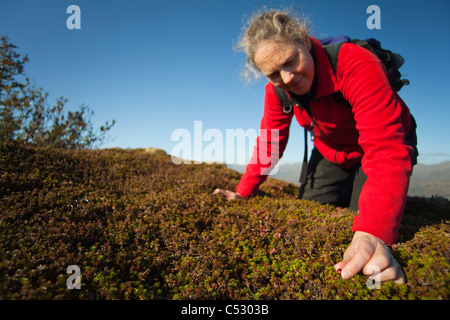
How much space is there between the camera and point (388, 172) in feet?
8.03

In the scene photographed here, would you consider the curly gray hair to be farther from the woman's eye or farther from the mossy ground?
the mossy ground

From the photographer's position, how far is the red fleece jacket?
7.78 feet

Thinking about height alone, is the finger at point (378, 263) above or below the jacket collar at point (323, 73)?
below

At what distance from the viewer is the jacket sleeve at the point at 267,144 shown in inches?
174

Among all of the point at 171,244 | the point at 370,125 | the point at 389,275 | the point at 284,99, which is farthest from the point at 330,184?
the point at 171,244

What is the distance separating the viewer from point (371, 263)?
202 cm

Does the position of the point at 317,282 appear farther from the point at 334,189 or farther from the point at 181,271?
the point at 334,189

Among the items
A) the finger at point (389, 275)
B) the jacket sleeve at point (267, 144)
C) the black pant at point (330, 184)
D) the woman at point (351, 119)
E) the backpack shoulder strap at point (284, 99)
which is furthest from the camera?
Result: the black pant at point (330, 184)

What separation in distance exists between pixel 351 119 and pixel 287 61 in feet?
4.74

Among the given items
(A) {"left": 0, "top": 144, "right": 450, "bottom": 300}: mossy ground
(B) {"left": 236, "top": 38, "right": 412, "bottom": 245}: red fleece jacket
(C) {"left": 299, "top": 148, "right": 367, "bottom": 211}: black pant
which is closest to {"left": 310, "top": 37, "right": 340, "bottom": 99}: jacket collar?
(B) {"left": 236, "top": 38, "right": 412, "bottom": 245}: red fleece jacket

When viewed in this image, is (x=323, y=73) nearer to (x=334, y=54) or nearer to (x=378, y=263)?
(x=334, y=54)

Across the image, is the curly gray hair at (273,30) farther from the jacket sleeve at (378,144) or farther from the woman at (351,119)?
the jacket sleeve at (378,144)

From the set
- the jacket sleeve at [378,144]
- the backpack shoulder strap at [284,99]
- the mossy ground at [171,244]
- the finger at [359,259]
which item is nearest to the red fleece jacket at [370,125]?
the jacket sleeve at [378,144]
